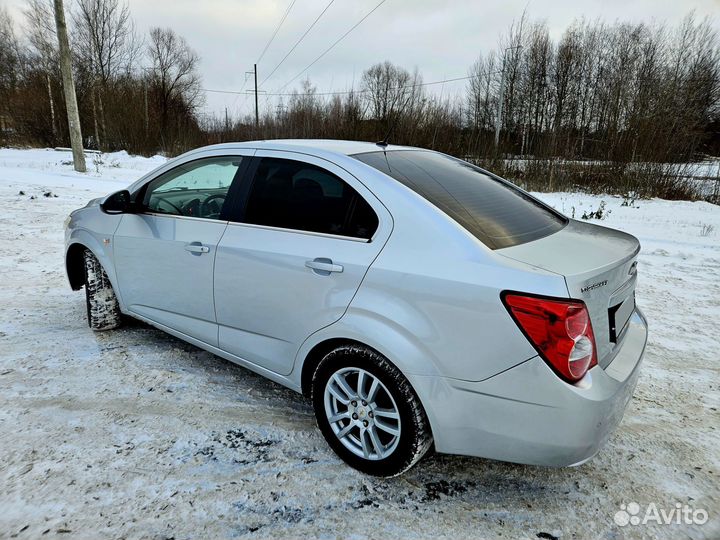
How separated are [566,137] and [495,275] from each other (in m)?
16.0

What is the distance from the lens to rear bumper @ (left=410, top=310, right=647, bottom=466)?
179 cm

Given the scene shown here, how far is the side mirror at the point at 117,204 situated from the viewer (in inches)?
134

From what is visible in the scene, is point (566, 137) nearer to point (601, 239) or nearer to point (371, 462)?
point (601, 239)

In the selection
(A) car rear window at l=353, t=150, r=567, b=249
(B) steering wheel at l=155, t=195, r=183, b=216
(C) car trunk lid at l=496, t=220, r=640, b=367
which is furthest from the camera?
(B) steering wheel at l=155, t=195, r=183, b=216

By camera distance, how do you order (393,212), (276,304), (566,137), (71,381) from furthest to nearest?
1. (566,137)
2. (71,381)
3. (276,304)
4. (393,212)

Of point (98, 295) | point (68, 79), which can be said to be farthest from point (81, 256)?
point (68, 79)

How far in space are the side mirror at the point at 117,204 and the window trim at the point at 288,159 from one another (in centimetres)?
110

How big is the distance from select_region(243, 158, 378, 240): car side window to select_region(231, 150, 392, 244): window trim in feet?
0.05

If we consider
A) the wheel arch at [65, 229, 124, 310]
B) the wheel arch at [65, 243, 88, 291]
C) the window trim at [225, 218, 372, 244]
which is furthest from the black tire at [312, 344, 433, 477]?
the wheel arch at [65, 243, 88, 291]

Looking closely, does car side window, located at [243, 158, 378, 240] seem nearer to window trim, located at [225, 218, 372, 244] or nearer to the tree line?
window trim, located at [225, 218, 372, 244]

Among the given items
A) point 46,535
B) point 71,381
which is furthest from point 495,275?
point 71,381

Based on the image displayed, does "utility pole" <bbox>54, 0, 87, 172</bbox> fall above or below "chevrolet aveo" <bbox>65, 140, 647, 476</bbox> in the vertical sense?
above

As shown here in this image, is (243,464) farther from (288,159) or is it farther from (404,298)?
(288,159)

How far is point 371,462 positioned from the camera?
7.52ft
